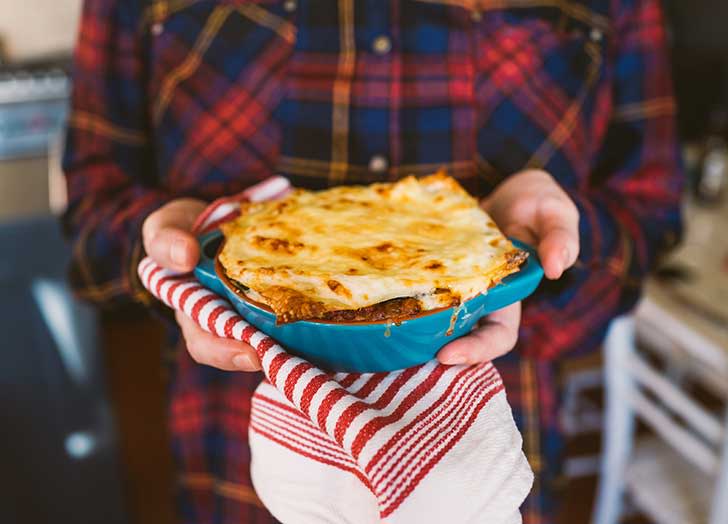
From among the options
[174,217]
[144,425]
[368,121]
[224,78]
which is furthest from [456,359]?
[144,425]

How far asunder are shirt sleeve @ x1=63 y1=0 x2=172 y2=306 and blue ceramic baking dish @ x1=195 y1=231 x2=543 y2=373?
1.31 feet

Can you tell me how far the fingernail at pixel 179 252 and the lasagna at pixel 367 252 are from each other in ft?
0.08

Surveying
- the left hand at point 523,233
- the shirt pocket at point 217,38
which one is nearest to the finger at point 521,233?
the left hand at point 523,233

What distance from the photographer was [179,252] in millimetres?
424

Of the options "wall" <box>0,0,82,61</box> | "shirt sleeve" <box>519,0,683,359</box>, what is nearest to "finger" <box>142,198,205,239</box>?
"shirt sleeve" <box>519,0,683,359</box>

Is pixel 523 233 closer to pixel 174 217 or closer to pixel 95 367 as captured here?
pixel 174 217

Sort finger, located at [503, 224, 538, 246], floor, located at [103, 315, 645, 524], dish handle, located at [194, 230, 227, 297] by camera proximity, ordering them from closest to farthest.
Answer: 1. dish handle, located at [194, 230, 227, 297]
2. finger, located at [503, 224, 538, 246]
3. floor, located at [103, 315, 645, 524]

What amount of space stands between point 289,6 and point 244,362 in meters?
0.47

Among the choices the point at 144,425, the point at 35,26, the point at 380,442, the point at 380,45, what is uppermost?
the point at 380,45

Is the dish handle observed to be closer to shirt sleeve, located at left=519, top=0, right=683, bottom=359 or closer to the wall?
shirt sleeve, located at left=519, top=0, right=683, bottom=359

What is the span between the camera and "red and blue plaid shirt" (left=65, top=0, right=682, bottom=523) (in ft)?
2.26

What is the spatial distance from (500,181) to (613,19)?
252 millimetres

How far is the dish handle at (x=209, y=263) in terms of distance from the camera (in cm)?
41

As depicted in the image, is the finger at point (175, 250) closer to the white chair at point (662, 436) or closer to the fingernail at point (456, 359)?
the fingernail at point (456, 359)
